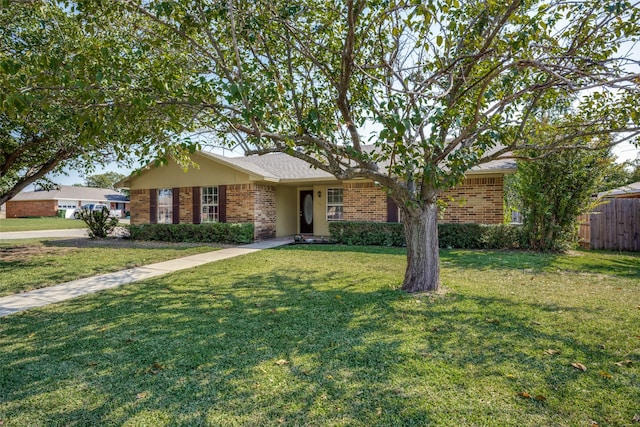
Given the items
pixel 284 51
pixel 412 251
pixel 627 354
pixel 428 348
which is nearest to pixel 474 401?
pixel 428 348

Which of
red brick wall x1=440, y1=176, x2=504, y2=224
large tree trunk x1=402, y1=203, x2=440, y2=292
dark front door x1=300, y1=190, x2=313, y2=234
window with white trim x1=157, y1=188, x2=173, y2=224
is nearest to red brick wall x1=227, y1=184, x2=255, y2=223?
window with white trim x1=157, y1=188, x2=173, y2=224

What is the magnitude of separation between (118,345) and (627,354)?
519 cm

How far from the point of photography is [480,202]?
12.8 metres

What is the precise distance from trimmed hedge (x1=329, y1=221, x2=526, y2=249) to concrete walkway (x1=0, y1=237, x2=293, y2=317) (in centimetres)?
464

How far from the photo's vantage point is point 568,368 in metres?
3.28

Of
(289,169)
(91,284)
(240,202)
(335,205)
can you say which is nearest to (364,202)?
(335,205)

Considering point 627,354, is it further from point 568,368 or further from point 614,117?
point 614,117

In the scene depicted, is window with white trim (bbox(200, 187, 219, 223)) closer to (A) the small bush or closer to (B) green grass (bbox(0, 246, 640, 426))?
(A) the small bush

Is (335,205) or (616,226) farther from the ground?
(335,205)

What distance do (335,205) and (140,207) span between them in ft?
29.4

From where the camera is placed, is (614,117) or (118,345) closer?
(118,345)

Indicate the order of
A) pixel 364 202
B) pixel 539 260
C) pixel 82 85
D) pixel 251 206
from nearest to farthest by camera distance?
pixel 82 85 < pixel 539 260 < pixel 364 202 < pixel 251 206

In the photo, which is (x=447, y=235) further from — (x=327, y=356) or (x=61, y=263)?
(x=61, y=263)

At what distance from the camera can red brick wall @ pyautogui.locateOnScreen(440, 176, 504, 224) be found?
12539 millimetres
